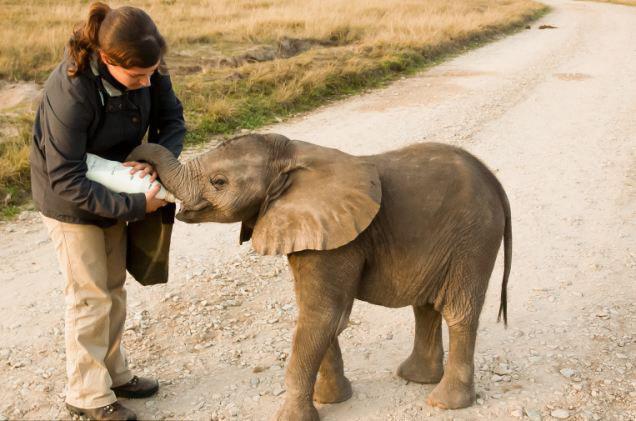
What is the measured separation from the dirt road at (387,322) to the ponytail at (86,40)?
6.76 ft

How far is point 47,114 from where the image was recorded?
3660 mm

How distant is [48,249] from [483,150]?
19.2 feet

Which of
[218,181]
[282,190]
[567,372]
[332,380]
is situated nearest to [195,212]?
[218,181]

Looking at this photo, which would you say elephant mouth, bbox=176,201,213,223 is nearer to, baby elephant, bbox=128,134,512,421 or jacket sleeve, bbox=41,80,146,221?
baby elephant, bbox=128,134,512,421

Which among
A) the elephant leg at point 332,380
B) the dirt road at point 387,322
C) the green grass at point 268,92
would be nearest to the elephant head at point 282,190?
the elephant leg at point 332,380

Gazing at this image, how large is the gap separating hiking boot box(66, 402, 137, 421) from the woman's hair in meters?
1.87

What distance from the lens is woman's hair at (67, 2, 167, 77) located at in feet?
11.1

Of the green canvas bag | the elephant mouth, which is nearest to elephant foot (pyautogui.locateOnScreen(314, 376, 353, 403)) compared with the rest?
the green canvas bag

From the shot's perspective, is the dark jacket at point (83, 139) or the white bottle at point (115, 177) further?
the white bottle at point (115, 177)

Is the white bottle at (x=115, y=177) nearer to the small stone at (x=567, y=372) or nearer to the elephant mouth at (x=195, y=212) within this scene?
the elephant mouth at (x=195, y=212)

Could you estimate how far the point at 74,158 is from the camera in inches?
142

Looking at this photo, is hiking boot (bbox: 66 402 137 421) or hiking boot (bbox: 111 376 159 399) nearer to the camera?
hiking boot (bbox: 66 402 137 421)

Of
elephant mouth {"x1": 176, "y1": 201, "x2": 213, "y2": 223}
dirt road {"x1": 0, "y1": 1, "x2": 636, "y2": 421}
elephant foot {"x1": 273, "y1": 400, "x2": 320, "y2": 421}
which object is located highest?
elephant mouth {"x1": 176, "y1": 201, "x2": 213, "y2": 223}

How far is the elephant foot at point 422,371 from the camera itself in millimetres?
4598
